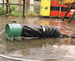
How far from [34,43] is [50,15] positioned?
604 inches

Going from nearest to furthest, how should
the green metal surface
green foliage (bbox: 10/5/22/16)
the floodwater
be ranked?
the floodwater → the green metal surface → green foliage (bbox: 10/5/22/16)

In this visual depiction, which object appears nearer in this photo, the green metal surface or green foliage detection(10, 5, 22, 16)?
the green metal surface

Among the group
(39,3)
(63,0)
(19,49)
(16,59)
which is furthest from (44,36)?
(39,3)

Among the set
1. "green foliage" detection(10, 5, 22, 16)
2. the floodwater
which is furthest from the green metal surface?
"green foliage" detection(10, 5, 22, 16)

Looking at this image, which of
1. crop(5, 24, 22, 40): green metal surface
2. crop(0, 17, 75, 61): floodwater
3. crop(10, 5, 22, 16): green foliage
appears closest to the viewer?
crop(0, 17, 75, 61): floodwater

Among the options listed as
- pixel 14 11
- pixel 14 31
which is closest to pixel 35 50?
pixel 14 31

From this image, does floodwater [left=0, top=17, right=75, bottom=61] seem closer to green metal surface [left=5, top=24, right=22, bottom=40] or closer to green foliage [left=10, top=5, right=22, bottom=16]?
green metal surface [left=5, top=24, right=22, bottom=40]

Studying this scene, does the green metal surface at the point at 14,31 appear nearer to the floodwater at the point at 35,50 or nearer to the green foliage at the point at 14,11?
the floodwater at the point at 35,50

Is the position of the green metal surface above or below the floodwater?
above

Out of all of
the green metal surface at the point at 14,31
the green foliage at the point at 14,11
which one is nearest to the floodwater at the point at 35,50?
the green metal surface at the point at 14,31

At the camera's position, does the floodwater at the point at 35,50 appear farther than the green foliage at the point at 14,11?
No

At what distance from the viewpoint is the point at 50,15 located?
23266 millimetres

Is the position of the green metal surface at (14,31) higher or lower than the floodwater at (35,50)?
higher

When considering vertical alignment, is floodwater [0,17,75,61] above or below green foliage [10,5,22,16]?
below
